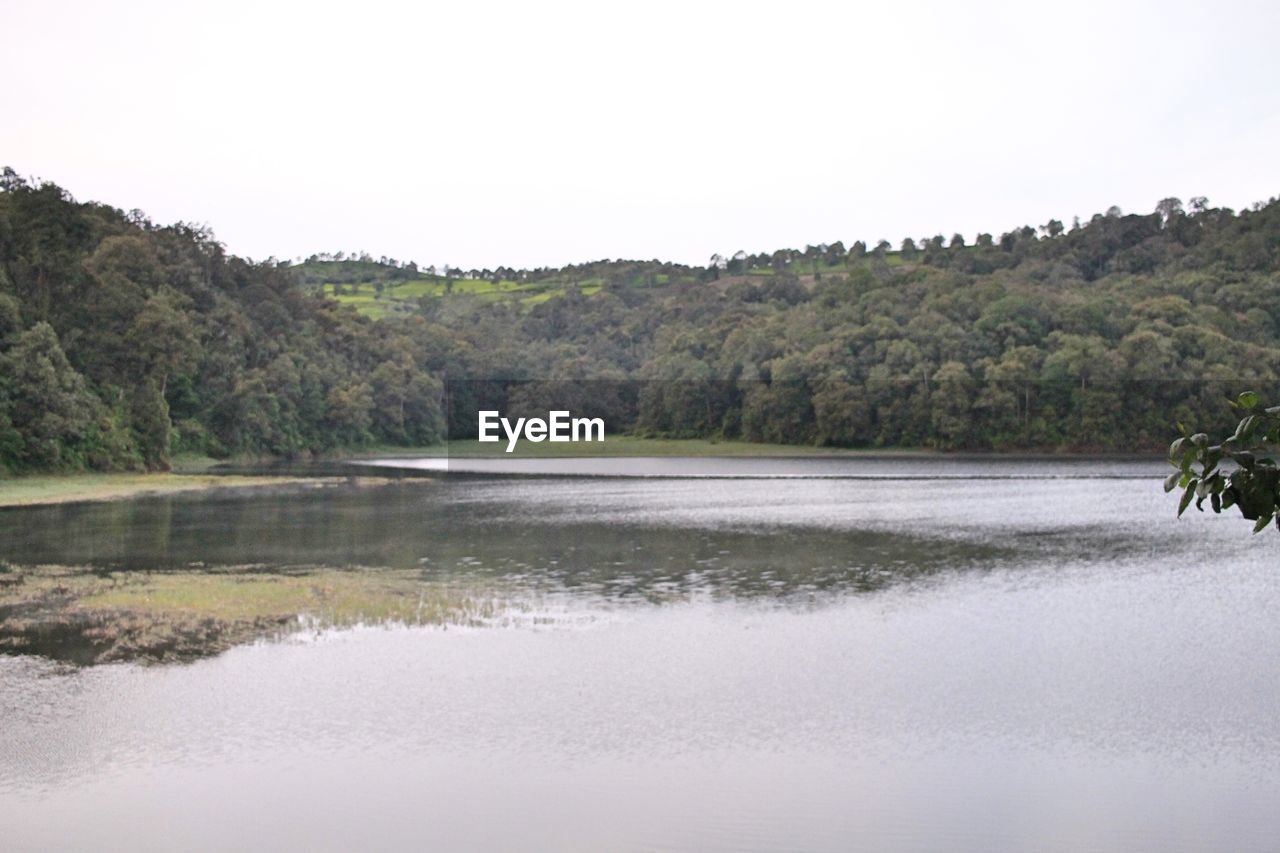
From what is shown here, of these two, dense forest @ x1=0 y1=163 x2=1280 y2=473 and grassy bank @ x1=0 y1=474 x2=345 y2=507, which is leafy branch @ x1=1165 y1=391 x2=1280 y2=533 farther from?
dense forest @ x1=0 y1=163 x2=1280 y2=473

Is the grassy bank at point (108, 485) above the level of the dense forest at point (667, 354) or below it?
below

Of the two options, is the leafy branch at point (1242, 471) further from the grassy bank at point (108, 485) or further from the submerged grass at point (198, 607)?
the grassy bank at point (108, 485)

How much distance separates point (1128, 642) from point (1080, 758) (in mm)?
6577

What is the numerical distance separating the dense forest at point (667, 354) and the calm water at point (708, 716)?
39723 mm

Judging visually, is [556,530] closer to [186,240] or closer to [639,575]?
[639,575]

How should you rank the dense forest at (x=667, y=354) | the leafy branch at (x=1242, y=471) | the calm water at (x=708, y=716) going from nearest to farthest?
the leafy branch at (x=1242, y=471) → the calm water at (x=708, y=716) → the dense forest at (x=667, y=354)

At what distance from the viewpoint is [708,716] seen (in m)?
14.4

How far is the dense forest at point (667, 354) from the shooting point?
2530 inches

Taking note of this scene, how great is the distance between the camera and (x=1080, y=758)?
41.8 ft

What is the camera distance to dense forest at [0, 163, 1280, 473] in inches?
2530

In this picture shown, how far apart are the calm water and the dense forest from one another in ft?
130

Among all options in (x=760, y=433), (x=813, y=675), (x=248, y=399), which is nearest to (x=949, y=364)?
(x=760, y=433)

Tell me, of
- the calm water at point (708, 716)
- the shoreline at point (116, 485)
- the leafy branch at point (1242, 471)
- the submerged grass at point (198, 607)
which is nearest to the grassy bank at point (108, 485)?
the shoreline at point (116, 485)

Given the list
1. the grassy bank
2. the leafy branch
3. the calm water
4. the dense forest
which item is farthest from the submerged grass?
the dense forest
